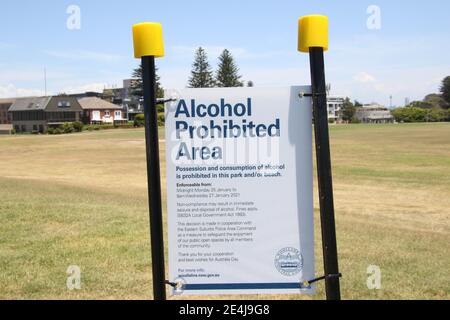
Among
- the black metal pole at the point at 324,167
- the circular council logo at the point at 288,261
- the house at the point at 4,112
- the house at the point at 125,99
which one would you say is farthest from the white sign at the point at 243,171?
the house at the point at 4,112

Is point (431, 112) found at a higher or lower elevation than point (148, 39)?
higher

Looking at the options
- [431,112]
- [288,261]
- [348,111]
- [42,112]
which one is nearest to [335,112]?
[348,111]

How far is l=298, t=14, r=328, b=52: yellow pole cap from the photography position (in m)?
3.97

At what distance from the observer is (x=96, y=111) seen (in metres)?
117

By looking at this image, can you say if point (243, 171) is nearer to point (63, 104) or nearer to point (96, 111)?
point (63, 104)

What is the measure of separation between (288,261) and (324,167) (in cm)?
82

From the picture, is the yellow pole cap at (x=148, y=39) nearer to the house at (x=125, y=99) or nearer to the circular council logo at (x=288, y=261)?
the circular council logo at (x=288, y=261)

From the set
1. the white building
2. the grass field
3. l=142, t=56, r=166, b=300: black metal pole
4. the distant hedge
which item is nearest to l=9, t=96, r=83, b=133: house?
the white building

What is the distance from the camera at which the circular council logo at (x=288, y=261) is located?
4242 mm

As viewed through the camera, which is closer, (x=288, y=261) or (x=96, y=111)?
(x=288, y=261)

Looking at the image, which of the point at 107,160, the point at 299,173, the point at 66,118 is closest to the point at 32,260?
the point at 299,173

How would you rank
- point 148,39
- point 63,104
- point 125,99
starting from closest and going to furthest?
point 148,39 → point 63,104 → point 125,99

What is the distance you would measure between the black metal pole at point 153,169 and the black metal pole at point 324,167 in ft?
4.09

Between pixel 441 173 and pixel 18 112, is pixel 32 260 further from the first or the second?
pixel 18 112
